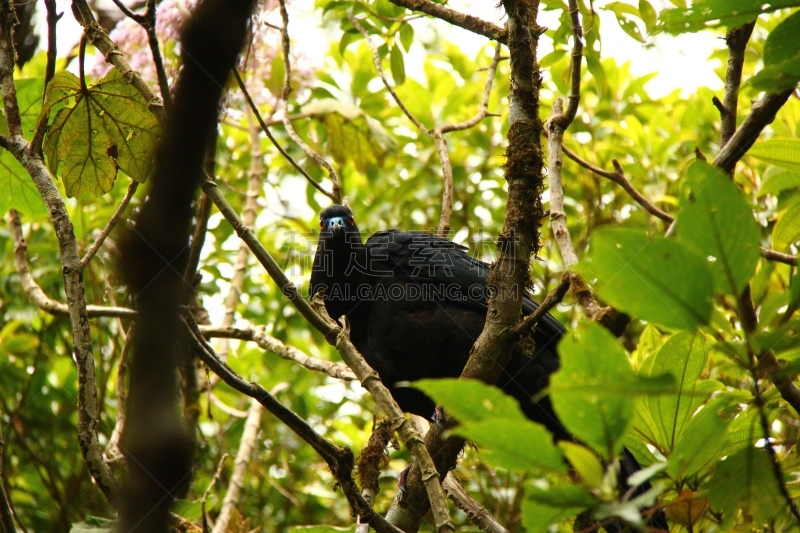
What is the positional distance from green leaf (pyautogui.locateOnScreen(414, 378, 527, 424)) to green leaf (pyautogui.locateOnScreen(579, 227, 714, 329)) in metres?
0.26

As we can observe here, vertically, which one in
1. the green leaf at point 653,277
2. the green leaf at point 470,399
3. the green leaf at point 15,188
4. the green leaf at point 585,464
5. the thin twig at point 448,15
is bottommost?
the green leaf at point 585,464

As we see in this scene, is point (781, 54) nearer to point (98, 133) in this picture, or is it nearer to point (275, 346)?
point (98, 133)

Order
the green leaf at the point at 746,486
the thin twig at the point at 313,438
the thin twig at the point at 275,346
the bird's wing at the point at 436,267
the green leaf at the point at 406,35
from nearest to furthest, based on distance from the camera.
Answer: the green leaf at the point at 746,486
the thin twig at the point at 313,438
the thin twig at the point at 275,346
the green leaf at the point at 406,35
the bird's wing at the point at 436,267

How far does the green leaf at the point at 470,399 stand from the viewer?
1.24m

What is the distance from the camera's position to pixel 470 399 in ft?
4.14

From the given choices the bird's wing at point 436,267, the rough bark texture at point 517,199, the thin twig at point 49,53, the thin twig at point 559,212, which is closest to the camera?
the thin twig at point 49,53

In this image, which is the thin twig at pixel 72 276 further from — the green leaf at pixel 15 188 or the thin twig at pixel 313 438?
the green leaf at pixel 15 188

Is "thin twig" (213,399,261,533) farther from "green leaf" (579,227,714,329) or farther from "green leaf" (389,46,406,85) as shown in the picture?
"green leaf" (579,227,714,329)

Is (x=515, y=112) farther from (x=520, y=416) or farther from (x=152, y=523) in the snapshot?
(x=152, y=523)

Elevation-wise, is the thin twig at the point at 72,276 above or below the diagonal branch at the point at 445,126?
below

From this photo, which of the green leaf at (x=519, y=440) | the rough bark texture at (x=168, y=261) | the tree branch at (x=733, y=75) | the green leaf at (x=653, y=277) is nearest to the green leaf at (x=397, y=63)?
the tree branch at (x=733, y=75)

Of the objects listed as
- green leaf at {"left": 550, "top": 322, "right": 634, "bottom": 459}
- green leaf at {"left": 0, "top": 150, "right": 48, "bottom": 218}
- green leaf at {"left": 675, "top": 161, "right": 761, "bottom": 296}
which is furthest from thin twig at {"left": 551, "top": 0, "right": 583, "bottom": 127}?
green leaf at {"left": 0, "top": 150, "right": 48, "bottom": 218}

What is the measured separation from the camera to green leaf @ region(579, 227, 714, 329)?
3.89 feet

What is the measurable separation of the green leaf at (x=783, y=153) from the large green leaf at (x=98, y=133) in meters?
2.40
